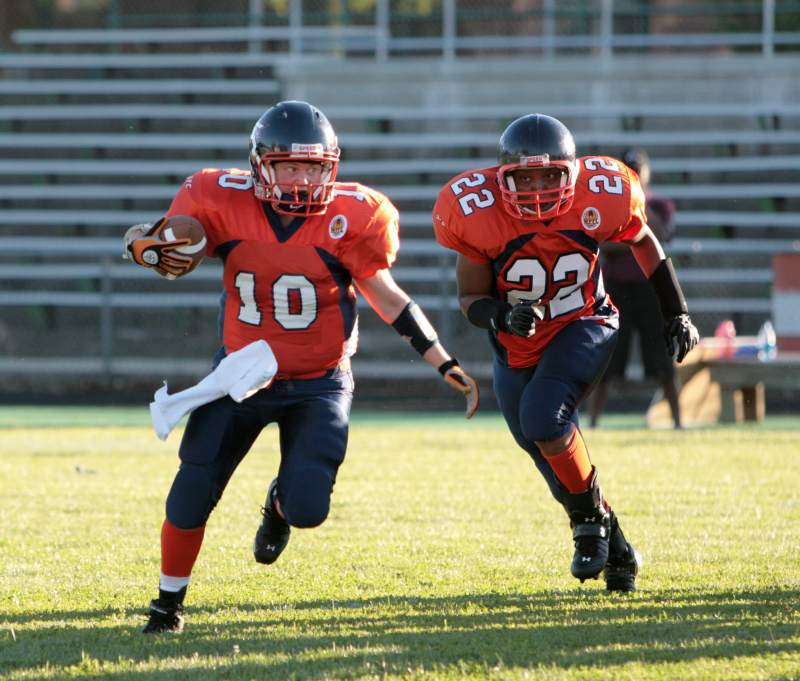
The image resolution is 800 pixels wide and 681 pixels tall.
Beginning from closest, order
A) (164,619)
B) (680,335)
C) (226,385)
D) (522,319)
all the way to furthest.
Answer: (164,619)
(226,385)
(522,319)
(680,335)

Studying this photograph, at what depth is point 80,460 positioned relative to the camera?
8492 mm

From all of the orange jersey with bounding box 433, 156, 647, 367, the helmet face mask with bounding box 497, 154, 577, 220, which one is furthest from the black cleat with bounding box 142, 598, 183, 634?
the helmet face mask with bounding box 497, 154, 577, 220

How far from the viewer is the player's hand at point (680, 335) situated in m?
4.76

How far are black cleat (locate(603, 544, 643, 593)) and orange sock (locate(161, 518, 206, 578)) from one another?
54.1 inches

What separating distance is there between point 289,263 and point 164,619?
113 cm

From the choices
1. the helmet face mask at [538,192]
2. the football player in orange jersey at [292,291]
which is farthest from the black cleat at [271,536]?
the helmet face mask at [538,192]

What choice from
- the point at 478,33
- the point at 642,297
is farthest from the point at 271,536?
the point at 478,33

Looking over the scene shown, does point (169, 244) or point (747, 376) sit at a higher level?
point (169, 244)

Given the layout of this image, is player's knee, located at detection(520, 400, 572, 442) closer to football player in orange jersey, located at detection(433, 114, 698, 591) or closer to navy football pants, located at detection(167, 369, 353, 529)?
football player in orange jersey, located at detection(433, 114, 698, 591)

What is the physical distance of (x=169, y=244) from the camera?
13.4 feet

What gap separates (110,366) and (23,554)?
350 inches

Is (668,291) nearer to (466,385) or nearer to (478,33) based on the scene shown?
(466,385)

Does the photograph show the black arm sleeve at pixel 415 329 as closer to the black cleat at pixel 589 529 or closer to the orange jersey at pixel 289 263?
the orange jersey at pixel 289 263

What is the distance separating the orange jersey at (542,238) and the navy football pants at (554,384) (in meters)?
0.07
